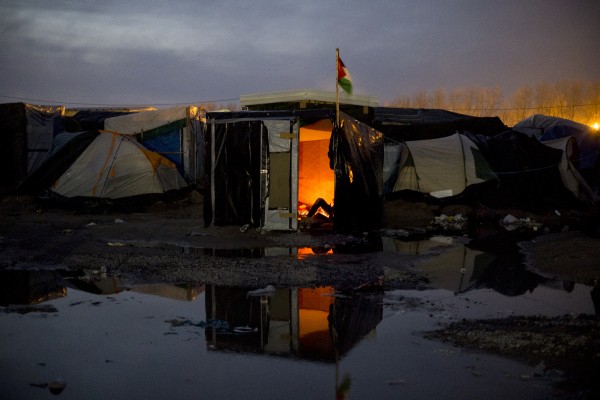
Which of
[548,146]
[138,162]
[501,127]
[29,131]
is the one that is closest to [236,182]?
[138,162]

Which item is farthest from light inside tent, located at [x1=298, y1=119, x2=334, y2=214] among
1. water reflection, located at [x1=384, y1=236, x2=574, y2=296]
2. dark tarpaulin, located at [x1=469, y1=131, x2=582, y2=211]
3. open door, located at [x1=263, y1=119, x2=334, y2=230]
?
dark tarpaulin, located at [x1=469, y1=131, x2=582, y2=211]

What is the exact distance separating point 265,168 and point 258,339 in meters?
7.98

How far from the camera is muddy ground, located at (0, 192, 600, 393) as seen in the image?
487 centimetres

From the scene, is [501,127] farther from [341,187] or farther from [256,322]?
[256,322]

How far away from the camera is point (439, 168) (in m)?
19.5

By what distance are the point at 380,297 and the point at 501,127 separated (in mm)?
21783

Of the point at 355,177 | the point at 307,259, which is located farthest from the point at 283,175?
the point at 307,259

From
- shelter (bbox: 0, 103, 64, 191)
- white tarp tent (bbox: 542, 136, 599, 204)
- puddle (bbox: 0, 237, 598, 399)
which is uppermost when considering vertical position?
shelter (bbox: 0, 103, 64, 191)

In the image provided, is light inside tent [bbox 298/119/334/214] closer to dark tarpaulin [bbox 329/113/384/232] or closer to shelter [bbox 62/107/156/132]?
dark tarpaulin [bbox 329/113/384/232]

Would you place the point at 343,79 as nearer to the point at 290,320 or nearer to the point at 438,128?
the point at 290,320

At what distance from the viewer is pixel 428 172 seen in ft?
64.2

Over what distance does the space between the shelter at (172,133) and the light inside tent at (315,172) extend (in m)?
6.20

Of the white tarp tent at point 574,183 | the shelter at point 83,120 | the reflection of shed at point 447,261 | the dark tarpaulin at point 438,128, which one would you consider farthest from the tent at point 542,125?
the shelter at point 83,120

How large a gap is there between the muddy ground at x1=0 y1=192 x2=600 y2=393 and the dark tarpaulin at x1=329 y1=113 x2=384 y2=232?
0.58 m
